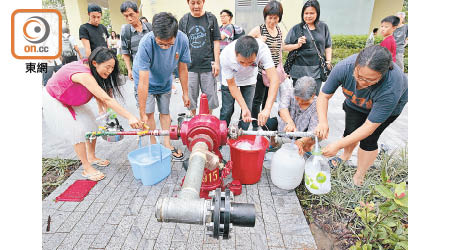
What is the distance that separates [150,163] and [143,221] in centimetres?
64

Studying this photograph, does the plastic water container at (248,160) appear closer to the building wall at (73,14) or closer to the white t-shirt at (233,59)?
the white t-shirt at (233,59)

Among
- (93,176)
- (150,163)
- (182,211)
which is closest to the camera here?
(182,211)

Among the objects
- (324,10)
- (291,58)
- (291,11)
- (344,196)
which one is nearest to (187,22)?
(291,58)

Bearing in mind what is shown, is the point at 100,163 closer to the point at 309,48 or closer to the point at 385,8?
the point at 309,48

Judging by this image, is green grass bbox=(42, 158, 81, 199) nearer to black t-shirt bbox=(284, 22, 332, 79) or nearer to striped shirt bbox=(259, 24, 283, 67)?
striped shirt bbox=(259, 24, 283, 67)

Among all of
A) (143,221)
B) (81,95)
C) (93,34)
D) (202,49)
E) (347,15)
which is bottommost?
(143,221)

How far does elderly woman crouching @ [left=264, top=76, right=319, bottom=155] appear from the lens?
8.96 feet

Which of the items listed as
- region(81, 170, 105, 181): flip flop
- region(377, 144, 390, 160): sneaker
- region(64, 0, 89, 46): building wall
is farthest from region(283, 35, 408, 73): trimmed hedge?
region(64, 0, 89, 46): building wall

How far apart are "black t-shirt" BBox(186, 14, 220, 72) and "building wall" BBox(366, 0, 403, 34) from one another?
480 inches

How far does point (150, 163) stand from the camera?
278cm

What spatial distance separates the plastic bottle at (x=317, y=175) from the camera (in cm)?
240

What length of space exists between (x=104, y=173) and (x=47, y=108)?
1.07 meters

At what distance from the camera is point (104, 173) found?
3260 millimetres

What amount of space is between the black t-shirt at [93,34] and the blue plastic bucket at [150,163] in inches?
115
